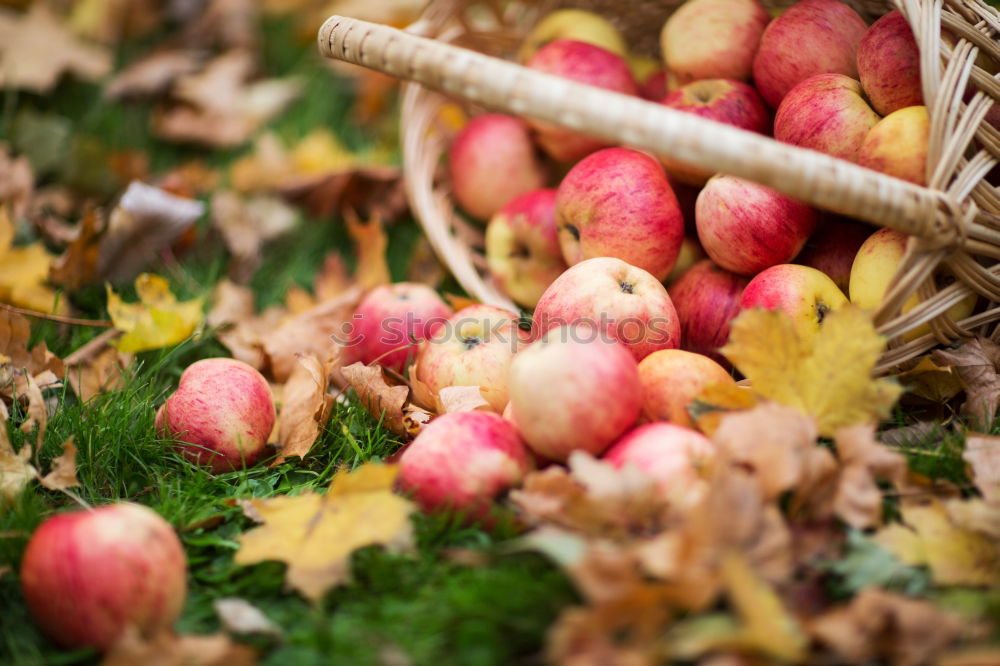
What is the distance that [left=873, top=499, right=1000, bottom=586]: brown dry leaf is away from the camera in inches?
46.0

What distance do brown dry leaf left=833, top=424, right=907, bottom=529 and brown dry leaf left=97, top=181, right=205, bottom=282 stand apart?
1.89m

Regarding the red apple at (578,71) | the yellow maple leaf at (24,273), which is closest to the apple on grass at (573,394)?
the red apple at (578,71)

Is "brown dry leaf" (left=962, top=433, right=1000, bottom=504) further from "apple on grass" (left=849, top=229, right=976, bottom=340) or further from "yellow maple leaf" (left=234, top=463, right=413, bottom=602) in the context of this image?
"yellow maple leaf" (left=234, top=463, right=413, bottom=602)

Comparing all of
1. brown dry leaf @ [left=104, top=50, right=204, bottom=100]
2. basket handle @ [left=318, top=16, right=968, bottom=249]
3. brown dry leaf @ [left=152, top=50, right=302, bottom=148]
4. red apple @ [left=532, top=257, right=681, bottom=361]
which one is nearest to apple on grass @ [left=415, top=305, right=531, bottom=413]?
red apple @ [left=532, top=257, right=681, bottom=361]

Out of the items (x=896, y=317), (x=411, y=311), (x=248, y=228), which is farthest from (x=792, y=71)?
(x=248, y=228)

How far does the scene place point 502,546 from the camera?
1.26 metres

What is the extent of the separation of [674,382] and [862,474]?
1.21ft

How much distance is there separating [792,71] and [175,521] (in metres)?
1.62

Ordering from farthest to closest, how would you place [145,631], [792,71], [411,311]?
[411,311], [792,71], [145,631]

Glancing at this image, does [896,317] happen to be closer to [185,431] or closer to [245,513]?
[245,513]

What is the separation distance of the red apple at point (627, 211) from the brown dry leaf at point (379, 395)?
1.87ft

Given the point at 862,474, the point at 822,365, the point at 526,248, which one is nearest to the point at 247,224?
the point at 526,248

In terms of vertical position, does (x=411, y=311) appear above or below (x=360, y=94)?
below

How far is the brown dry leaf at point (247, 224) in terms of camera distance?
98.3 inches
